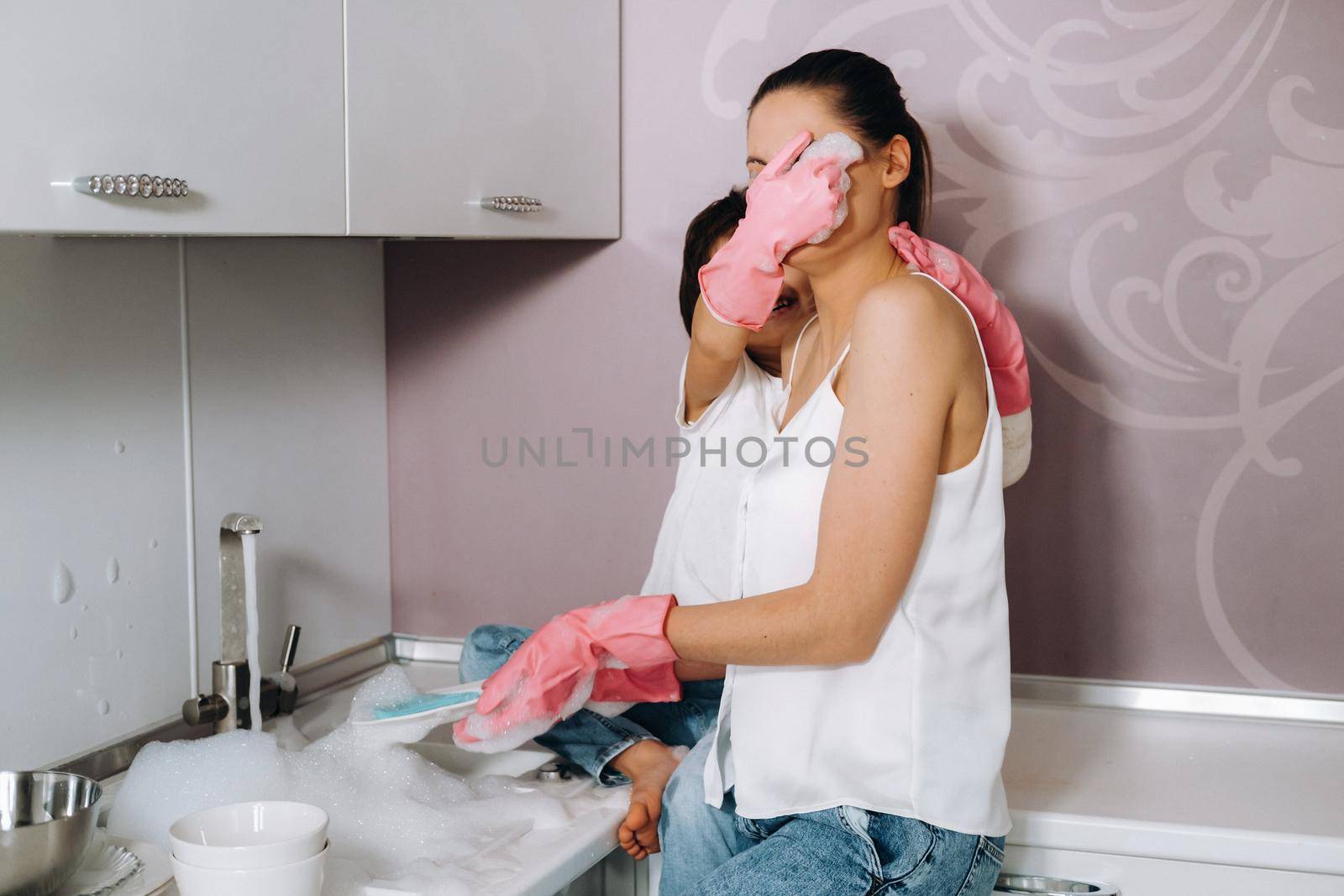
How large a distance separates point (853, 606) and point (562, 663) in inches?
11.3

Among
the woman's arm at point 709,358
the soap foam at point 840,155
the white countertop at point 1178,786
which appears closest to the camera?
the soap foam at point 840,155

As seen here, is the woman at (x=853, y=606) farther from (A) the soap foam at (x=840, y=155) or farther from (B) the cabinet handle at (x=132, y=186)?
(B) the cabinet handle at (x=132, y=186)

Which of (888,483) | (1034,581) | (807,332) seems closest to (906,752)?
(888,483)

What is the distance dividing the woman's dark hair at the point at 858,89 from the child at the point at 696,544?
256 millimetres

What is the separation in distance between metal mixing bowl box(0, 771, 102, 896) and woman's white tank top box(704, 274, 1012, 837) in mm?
544

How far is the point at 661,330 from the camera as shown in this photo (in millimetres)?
1735

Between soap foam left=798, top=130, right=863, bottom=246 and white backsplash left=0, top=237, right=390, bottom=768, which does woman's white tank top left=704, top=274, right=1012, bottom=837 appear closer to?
soap foam left=798, top=130, right=863, bottom=246

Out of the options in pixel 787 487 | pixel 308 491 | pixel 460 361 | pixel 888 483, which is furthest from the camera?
pixel 460 361

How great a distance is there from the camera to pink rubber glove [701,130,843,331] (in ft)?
3.48

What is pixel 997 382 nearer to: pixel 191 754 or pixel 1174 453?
pixel 1174 453

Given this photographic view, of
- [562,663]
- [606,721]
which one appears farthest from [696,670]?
[562,663]

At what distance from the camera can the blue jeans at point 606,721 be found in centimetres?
136

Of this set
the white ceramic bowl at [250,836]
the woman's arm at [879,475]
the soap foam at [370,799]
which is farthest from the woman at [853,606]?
the white ceramic bowl at [250,836]

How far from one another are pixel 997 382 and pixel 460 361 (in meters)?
0.82
